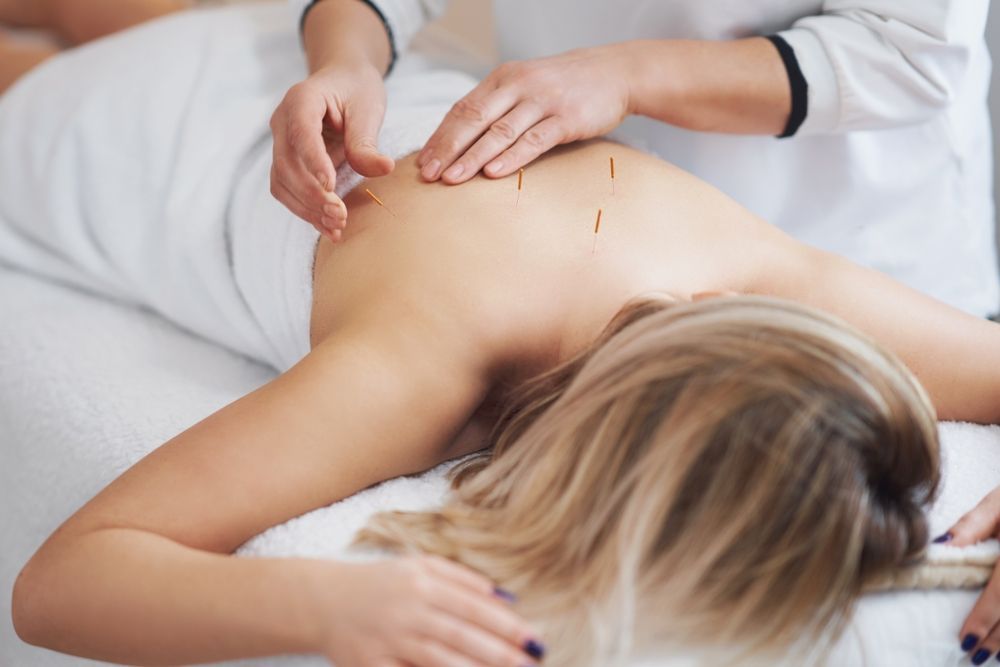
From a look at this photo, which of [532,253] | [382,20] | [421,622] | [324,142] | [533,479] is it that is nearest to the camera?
[421,622]

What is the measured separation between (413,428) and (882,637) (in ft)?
1.35

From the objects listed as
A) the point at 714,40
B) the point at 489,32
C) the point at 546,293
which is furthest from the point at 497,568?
the point at 489,32

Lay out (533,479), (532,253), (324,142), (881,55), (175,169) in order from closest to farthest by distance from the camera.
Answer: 1. (533,479)
2. (532,253)
3. (324,142)
4. (881,55)
5. (175,169)

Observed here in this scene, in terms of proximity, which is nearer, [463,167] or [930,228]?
[463,167]

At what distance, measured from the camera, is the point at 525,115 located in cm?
100

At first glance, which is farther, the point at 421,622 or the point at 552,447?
the point at 552,447

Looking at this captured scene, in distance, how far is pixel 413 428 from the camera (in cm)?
84

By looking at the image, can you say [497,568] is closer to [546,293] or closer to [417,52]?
[546,293]

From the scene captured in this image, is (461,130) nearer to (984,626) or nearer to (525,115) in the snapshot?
(525,115)

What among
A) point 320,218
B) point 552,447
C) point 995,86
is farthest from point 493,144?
point 995,86

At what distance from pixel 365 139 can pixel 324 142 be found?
86 millimetres

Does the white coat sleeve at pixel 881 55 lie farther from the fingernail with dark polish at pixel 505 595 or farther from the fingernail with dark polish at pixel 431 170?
the fingernail with dark polish at pixel 505 595

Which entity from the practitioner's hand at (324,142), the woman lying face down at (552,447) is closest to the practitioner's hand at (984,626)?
the woman lying face down at (552,447)

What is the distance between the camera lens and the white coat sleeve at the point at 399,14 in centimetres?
138
